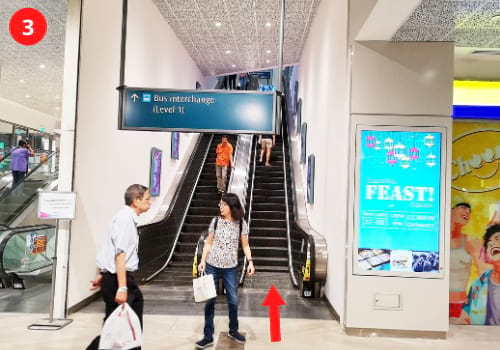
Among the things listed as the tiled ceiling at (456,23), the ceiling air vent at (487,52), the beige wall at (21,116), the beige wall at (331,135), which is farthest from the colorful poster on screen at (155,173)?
the beige wall at (21,116)

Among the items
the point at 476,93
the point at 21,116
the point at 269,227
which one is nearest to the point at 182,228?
the point at 269,227

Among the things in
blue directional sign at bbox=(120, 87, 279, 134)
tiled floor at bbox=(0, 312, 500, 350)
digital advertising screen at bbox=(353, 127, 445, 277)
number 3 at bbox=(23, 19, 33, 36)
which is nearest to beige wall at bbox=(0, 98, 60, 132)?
number 3 at bbox=(23, 19, 33, 36)

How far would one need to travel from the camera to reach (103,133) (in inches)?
245

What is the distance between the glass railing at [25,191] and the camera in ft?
25.9

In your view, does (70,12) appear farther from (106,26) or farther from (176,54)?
(176,54)

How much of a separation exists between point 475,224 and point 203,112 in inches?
143

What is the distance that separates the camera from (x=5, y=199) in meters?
8.15

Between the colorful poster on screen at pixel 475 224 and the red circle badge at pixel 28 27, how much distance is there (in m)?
5.50

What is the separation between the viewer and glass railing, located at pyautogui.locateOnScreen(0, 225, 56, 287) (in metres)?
6.50

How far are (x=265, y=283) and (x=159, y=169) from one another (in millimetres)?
3397

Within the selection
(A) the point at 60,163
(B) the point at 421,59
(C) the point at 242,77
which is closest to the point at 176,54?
(A) the point at 60,163

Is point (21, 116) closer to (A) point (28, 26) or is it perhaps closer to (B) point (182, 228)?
(B) point (182, 228)

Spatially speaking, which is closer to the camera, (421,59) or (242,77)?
(421,59)

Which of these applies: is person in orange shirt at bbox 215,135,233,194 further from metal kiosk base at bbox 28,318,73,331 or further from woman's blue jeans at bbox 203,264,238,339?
woman's blue jeans at bbox 203,264,238,339
